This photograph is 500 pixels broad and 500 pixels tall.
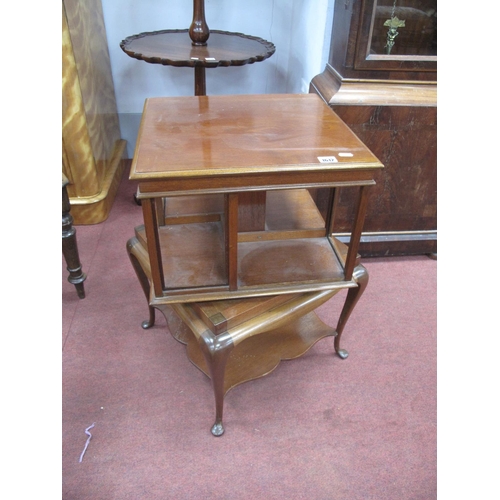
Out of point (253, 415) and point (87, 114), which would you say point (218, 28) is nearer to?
point (87, 114)

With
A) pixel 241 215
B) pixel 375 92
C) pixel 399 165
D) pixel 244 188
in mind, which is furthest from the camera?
pixel 399 165

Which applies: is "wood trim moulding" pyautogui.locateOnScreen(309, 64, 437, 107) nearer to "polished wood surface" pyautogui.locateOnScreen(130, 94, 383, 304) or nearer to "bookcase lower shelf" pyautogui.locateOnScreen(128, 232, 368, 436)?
"polished wood surface" pyautogui.locateOnScreen(130, 94, 383, 304)

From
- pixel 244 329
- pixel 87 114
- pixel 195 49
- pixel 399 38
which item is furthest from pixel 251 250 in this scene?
pixel 87 114

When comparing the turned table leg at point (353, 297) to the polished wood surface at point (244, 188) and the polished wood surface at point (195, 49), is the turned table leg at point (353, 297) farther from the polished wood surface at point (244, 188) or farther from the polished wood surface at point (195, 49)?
the polished wood surface at point (195, 49)

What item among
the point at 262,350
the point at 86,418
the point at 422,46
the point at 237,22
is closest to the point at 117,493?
the point at 86,418

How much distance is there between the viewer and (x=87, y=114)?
197 centimetres

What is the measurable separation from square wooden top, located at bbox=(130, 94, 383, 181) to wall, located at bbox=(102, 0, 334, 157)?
1.03 metres

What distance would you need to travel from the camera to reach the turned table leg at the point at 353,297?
3.95 feet

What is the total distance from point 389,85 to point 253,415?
1294 mm

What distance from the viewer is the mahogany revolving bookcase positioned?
0.87m

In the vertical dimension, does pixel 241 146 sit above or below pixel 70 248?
above

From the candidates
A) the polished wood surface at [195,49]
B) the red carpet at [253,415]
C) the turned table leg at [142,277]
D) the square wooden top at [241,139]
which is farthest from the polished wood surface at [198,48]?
the red carpet at [253,415]

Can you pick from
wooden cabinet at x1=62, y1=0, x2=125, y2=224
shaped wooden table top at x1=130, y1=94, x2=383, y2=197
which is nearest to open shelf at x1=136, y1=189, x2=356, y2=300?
shaped wooden table top at x1=130, y1=94, x2=383, y2=197

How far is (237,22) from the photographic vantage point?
246 centimetres
